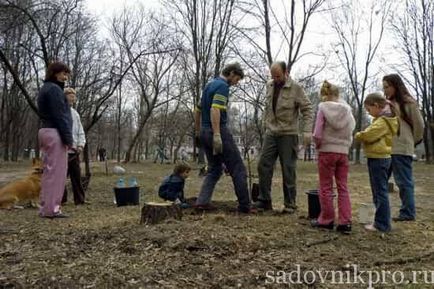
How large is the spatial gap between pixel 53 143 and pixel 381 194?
12.8 ft

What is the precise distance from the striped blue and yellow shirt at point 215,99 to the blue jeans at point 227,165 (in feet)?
0.41

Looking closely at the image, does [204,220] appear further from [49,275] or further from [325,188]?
[49,275]

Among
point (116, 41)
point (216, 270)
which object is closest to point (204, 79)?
point (116, 41)

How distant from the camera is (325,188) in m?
5.02

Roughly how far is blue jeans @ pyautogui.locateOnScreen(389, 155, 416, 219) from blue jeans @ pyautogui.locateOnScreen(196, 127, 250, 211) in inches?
83.8

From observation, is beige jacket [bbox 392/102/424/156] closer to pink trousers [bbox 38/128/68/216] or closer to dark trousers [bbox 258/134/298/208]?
dark trousers [bbox 258/134/298/208]

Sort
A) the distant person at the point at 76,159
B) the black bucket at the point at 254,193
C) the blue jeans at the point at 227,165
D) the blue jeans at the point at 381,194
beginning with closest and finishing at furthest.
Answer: the blue jeans at the point at 381,194, the blue jeans at the point at 227,165, the black bucket at the point at 254,193, the distant person at the point at 76,159

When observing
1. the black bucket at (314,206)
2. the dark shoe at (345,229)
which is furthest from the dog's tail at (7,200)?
the dark shoe at (345,229)

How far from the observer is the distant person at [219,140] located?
216 inches

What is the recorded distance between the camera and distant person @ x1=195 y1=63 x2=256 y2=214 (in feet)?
18.0

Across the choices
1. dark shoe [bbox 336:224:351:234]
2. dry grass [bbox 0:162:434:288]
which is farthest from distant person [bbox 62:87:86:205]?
dark shoe [bbox 336:224:351:234]

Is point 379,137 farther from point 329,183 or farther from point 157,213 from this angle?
point 157,213

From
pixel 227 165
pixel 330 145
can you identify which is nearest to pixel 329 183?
pixel 330 145

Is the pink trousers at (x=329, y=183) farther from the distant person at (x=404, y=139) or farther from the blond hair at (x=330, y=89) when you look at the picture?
the distant person at (x=404, y=139)
